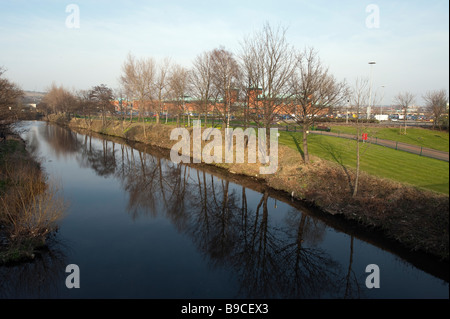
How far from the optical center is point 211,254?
11.6 m

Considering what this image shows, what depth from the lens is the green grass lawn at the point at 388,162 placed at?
14.8 m

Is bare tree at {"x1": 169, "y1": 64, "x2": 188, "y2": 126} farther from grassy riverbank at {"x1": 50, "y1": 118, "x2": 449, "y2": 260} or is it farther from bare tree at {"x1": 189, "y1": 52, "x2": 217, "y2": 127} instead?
grassy riverbank at {"x1": 50, "y1": 118, "x2": 449, "y2": 260}

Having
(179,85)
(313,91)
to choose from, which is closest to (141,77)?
(179,85)

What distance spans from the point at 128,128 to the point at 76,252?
44.6 meters

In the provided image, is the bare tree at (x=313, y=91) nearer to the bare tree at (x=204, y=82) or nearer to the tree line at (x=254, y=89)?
the tree line at (x=254, y=89)

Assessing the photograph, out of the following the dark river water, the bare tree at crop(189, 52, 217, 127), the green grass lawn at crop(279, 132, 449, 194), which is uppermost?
the bare tree at crop(189, 52, 217, 127)

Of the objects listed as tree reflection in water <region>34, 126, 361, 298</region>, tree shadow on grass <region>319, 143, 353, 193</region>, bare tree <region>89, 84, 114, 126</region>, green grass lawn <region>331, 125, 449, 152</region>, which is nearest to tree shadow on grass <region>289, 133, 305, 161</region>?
tree shadow on grass <region>319, 143, 353, 193</region>

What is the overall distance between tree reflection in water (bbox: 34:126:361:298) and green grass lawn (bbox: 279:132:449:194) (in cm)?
561

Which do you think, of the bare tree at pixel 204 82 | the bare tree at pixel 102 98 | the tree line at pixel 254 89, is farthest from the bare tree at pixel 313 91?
the bare tree at pixel 102 98

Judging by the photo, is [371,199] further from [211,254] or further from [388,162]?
[211,254]

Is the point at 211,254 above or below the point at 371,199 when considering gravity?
below

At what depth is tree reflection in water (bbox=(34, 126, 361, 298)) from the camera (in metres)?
9.72

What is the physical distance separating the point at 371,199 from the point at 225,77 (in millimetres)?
20052
